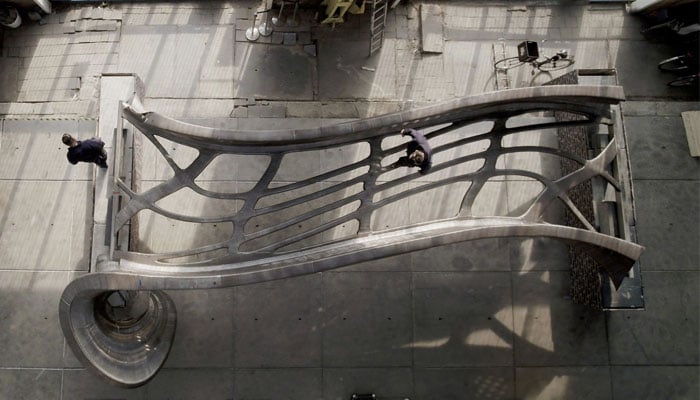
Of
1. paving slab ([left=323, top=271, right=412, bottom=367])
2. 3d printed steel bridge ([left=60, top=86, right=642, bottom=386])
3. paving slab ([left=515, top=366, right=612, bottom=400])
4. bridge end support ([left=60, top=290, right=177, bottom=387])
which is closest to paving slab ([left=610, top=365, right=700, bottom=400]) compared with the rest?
paving slab ([left=515, top=366, right=612, bottom=400])

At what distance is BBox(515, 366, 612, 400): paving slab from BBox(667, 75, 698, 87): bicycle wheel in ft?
22.0

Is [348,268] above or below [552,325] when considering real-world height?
above

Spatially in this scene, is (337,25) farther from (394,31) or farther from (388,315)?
(388,315)

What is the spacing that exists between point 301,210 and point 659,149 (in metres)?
7.82

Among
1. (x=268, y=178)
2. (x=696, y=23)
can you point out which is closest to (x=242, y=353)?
(x=268, y=178)

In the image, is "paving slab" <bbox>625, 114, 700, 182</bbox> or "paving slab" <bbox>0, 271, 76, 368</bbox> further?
"paving slab" <bbox>625, 114, 700, 182</bbox>

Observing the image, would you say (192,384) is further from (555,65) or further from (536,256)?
(555,65)

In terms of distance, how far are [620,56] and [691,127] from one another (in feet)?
7.20

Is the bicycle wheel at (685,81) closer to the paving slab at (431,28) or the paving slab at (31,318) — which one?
the paving slab at (431,28)

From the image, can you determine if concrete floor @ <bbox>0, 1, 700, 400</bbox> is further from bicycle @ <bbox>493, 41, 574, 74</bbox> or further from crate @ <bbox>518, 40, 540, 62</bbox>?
crate @ <bbox>518, 40, 540, 62</bbox>

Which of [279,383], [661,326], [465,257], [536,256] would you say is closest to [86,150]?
[279,383]

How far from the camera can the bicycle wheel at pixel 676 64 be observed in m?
12.1

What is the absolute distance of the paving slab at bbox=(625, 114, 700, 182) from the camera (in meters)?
11.6

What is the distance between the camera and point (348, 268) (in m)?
10.9
